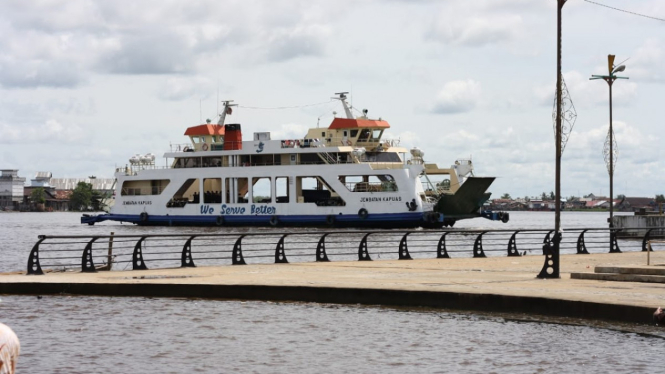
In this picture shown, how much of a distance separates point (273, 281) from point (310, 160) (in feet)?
154

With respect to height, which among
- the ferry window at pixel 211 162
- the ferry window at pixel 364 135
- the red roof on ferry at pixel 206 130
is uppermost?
the red roof on ferry at pixel 206 130

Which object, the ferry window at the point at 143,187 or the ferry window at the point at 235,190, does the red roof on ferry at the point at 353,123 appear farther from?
the ferry window at the point at 143,187

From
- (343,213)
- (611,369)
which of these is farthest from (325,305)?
(343,213)

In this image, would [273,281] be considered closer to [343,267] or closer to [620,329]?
[343,267]

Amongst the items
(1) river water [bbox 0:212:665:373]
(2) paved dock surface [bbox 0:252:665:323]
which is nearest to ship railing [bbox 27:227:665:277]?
(2) paved dock surface [bbox 0:252:665:323]

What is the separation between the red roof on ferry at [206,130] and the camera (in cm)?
7275

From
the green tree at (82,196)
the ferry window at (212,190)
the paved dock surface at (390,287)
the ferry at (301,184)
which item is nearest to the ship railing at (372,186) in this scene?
the ferry at (301,184)

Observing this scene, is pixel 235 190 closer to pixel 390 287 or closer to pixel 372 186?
pixel 372 186

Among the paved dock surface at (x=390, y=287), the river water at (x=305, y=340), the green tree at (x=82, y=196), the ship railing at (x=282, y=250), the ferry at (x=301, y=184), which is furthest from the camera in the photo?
the green tree at (x=82, y=196)

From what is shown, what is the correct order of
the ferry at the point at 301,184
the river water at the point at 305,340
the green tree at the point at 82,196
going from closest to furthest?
the river water at the point at 305,340, the ferry at the point at 301,184, the green tree at the point at 82,196

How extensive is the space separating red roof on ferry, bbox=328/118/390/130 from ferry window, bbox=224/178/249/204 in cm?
747

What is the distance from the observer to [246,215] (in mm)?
68125

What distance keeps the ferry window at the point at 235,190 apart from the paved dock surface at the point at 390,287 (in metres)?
45.2

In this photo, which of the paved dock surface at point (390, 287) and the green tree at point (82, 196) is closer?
the paved dock surface at point (390, 287)
